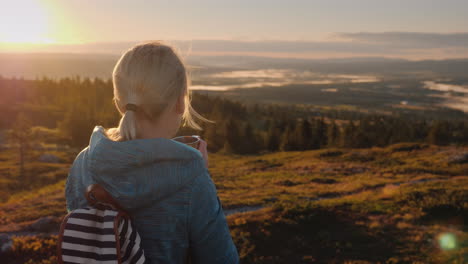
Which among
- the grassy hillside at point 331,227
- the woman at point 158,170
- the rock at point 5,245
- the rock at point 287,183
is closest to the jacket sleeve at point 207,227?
the woman at point 158,170

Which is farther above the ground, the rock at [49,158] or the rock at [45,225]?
the rock at [45,225]

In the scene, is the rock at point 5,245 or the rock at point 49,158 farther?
the rock at point 49,158

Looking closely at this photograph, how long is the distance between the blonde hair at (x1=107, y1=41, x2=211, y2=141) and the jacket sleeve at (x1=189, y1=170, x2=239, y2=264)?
23.4 inches

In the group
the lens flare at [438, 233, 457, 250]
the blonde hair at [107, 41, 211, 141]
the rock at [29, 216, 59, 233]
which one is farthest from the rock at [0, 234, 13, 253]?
the lens flare at [438, 233, 457, 250]

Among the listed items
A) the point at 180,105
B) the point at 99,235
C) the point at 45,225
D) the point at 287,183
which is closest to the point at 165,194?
the point at 99,235

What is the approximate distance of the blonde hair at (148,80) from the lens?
2.34 meters

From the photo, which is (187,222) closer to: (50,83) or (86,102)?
(86,102)

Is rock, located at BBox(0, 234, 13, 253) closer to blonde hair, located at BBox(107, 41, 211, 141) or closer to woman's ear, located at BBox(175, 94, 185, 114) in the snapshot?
blonde hair, located at BBox(107, 41, 211, 141)

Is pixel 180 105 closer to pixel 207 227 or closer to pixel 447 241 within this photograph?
pixel 207 227

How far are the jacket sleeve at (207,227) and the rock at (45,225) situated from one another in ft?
59.2

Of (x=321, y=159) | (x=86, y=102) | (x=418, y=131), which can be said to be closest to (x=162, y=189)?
(x=321, y=159)

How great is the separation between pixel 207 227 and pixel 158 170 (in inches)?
19.3

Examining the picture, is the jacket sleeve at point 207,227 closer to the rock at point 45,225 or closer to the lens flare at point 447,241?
the lens flare at point 447,241

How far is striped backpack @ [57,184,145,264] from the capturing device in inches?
84.5
